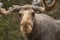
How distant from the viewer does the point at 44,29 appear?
1307 centimetres

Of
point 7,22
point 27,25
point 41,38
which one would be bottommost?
point 7,22

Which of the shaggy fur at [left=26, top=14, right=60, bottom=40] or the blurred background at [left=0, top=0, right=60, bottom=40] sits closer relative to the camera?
the shaggy fur at [left=26, top=14, right=60, bottom=40]

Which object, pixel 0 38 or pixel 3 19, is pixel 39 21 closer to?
pixel 0 38

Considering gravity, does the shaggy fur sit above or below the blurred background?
above

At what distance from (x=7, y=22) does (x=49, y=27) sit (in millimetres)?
8263

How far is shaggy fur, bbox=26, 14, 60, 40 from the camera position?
504 inches

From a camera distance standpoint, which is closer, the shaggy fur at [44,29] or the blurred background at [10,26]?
the shaggy fur at [44,29]

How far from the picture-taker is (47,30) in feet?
42.9

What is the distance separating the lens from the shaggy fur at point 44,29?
12.8m

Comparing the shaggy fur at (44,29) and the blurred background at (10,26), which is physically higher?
the shaggy fur at (44,29)

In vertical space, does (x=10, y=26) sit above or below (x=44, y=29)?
below

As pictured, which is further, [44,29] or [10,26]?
[10,26]

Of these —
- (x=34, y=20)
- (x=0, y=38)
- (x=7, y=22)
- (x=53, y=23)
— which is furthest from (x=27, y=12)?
(x=7, y=22)

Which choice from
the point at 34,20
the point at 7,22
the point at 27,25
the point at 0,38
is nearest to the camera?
the point at 27,25
